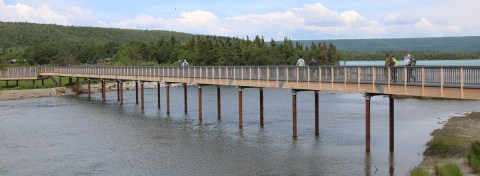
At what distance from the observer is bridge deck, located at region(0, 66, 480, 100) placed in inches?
975

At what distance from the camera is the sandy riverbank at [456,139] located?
25.9 meters

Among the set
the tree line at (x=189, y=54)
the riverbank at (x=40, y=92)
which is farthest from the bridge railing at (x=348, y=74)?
the tree line at (x=189, y=54)

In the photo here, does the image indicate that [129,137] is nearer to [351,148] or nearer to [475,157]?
[351,148]

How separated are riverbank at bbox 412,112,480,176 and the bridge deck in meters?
3.12

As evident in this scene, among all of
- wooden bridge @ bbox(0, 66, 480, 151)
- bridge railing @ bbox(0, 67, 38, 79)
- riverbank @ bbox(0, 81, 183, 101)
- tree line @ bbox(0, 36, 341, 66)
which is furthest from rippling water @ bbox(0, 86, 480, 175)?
tree line @ bbox(0, 36, 341, 66)

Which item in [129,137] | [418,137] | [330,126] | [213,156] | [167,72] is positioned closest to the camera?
[213,156]

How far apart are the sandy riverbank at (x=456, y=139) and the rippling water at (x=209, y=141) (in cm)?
85

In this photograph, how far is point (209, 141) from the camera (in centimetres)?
3609

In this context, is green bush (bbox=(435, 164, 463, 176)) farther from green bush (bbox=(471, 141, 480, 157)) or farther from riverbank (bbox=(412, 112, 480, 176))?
green bush (bbox=(471, 141, 480, 157))

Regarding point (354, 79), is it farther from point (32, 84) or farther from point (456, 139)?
point (32, 84)

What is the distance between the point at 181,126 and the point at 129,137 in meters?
5.77

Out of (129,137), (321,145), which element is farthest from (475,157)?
(129,137)

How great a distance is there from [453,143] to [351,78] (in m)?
6.93

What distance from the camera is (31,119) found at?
164 ft
